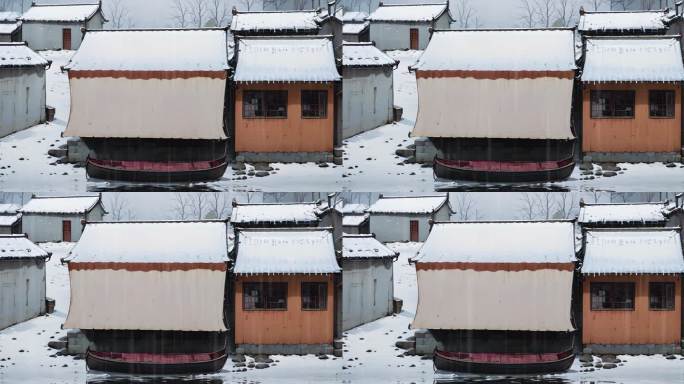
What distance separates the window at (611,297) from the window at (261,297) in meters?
9.31

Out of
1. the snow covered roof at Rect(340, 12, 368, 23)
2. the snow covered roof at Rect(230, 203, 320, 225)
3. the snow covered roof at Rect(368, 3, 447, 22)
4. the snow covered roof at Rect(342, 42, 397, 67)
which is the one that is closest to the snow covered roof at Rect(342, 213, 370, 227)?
the snow covered roof at Rect(340, 12, 368, 23)

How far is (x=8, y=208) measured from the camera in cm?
9781

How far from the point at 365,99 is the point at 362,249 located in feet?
26.4

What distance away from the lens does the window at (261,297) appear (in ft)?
164

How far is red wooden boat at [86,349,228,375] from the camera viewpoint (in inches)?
1932

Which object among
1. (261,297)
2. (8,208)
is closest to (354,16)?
(8,208)

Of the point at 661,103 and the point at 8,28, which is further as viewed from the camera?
the point at 8,28

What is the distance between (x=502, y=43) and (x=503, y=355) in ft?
30.3

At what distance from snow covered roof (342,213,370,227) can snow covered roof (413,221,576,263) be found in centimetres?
2847

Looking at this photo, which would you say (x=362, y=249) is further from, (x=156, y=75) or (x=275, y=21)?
(x=156, y=75)

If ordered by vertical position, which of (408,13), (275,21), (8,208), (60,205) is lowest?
(8,208)

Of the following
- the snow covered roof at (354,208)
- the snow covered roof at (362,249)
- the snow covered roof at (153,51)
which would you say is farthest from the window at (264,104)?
the snow covered roof at (354,208)

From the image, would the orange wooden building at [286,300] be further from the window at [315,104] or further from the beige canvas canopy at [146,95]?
the beige canvas canopy at [146,95]

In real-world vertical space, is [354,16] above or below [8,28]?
above
